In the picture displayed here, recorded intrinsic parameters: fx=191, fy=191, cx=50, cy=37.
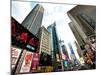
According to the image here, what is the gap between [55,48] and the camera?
182cm

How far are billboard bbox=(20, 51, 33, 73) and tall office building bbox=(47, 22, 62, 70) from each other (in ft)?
0.72

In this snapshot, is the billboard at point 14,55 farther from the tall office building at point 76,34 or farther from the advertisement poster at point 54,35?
the tall office building at point 76,34

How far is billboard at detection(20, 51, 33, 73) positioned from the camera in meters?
1.71

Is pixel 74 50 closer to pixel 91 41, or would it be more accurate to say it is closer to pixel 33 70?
pixel 91 41

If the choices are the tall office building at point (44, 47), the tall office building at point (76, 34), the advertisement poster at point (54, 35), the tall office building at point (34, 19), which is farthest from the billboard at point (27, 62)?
the tall office building at point (76, 34)

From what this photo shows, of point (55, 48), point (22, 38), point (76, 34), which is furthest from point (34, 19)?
point (76, 34)

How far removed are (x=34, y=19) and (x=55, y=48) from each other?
0.34 meters

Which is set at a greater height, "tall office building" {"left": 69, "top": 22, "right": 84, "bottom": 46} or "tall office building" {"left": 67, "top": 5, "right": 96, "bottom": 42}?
"tall office building" {"left": 67, "top": 5, "right": 96, "bottom": 42}

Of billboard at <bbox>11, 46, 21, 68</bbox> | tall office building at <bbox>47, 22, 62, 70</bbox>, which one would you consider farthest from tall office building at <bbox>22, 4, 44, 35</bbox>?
billboard at <bbox>11, 46, 21, 68</bbox>

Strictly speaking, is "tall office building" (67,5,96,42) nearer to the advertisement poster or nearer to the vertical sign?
the advertisement poster

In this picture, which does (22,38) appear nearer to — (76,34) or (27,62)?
(27,62)

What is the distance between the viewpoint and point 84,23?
1925mm

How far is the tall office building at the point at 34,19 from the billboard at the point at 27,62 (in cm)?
20

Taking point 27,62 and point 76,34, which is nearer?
point 27,62
